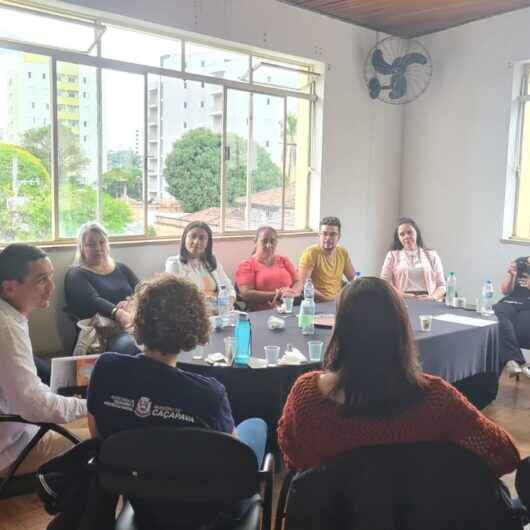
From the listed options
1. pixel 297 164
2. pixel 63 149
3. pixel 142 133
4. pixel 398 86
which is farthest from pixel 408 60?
pixel 63 149

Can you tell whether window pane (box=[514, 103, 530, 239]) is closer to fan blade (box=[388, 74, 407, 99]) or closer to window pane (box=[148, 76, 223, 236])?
fan blade (box=[388, 74, 407, 99])

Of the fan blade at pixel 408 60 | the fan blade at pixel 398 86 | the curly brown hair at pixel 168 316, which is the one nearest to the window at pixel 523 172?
the fan blade at pixel 408 60

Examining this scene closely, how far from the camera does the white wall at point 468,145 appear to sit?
5156mm

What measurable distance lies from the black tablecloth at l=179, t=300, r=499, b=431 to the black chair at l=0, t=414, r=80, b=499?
0.56 metres

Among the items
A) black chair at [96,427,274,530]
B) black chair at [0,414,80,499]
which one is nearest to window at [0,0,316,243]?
black chair at [0,414,80,499]

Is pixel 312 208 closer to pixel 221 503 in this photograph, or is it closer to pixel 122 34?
pixel 122 34

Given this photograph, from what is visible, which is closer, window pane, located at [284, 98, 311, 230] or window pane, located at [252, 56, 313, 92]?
window pane, located at [252, 56, 313, 92]

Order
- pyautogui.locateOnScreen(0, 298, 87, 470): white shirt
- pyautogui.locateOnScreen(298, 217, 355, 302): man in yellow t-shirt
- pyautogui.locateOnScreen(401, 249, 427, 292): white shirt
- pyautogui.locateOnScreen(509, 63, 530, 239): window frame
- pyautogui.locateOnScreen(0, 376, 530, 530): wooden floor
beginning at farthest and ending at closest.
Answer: pyautogui.locateOnScreen(509, 63, 530, 239): window frame < pyautogui.locateOnScreen(401, 249, 427, 292): white shirt < pyautogui.locateOnScreen(298, 217, 355, 302): man in yellow t-shirt < pyautogui.locateOnScreen(0, 376, 530, 530): wooden floor < pyautogui.locateOnScreen(0, 298, 87, 470): white shirt

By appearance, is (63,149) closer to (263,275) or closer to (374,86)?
(263,275)

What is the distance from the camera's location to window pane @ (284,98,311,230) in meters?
5.53

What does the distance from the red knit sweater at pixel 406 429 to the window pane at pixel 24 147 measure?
3.03m

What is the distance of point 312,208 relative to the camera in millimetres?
5656

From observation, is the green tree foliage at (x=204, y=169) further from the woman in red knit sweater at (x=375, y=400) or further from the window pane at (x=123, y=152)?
the woman in red knit sweater at (x=375, y=400)

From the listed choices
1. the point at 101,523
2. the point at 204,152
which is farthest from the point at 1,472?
the point at 204,152
